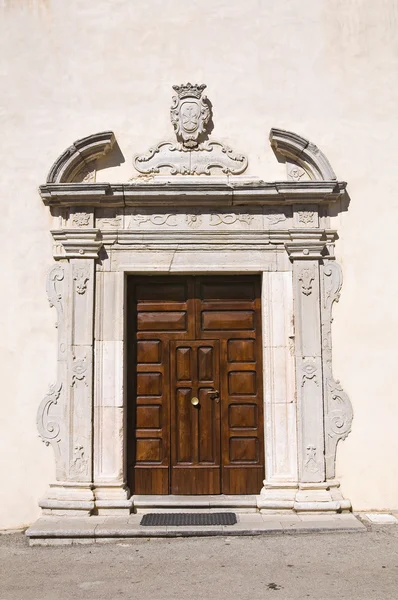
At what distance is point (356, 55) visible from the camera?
21.8 feet

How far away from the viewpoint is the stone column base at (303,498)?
5.99 meters

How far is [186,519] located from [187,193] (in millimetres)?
3021

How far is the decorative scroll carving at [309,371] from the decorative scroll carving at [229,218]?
146cm

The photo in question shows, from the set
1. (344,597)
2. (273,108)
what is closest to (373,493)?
(344,597)

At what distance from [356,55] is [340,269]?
7.21 ft

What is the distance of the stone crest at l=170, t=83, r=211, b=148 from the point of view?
6.51m

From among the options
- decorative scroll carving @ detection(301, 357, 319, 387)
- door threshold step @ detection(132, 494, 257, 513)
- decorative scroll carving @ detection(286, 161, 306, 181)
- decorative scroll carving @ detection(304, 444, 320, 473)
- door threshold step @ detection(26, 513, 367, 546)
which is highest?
decorative scroll carving @ detection(286, 161, 306, 181)

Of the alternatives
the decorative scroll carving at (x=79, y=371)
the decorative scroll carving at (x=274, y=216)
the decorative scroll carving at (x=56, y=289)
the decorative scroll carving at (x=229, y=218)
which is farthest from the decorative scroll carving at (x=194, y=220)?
the decorative scroll carving at (x=79, y=371)

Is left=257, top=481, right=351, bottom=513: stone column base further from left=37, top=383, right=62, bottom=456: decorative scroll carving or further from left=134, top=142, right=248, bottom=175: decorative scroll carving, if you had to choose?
left=134, top=142, right=248, bottom=175: decorative scroll carving

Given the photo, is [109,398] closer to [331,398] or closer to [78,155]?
[331,398]

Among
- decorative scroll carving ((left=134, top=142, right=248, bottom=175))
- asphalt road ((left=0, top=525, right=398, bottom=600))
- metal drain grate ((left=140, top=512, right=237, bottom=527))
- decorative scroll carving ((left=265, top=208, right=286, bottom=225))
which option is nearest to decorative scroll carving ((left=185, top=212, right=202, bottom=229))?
decorative scroll carving ((left=134, top=142, right=248, bottom=175))

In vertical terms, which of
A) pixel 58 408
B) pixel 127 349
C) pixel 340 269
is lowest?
pixel 58 408

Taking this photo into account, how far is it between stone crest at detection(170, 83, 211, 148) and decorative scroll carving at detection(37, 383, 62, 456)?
2.73m

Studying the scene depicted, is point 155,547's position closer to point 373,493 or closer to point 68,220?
point 373,493
